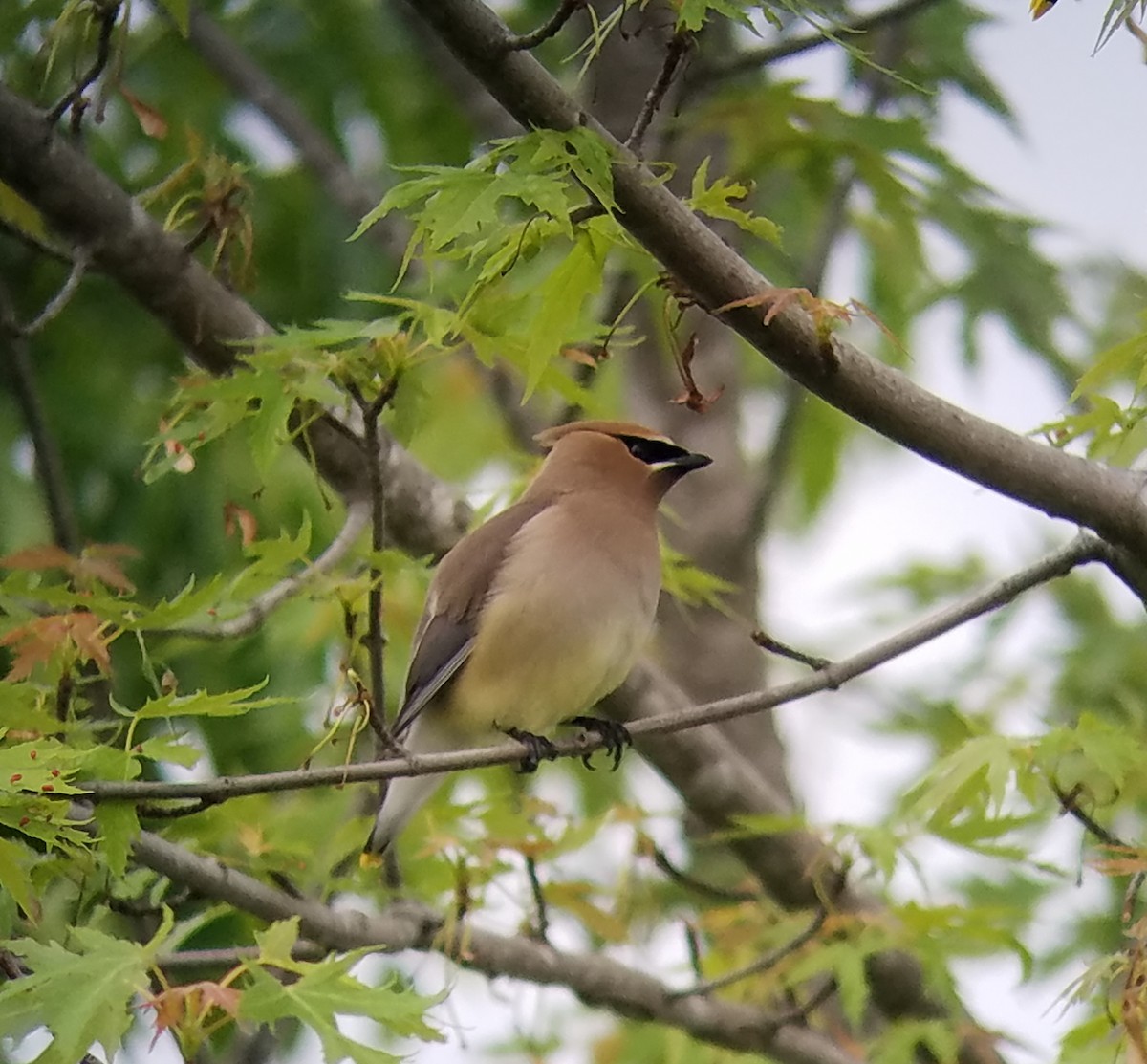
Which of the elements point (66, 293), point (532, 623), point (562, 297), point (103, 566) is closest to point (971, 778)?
point (532, 623)

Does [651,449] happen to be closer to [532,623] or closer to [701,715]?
[532,623]

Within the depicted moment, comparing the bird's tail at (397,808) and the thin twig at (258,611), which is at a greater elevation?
the thin twig at (258,611)

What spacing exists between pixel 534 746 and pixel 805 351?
3.52 feet

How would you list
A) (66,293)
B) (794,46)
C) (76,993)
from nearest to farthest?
(76,993), (66,293), (794,46)

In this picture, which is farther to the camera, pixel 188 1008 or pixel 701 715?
pixel 701 715

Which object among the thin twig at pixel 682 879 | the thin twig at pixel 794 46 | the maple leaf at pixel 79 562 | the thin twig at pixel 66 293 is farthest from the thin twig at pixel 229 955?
the thin twig at pixel 794 46

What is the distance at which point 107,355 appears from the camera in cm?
416

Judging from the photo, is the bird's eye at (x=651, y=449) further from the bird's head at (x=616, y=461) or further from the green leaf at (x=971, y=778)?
the green leaf at (x=971, y=778)

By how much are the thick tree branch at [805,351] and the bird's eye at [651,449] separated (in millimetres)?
1241

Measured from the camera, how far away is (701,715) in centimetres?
230

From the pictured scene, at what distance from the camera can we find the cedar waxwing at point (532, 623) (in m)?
3.11

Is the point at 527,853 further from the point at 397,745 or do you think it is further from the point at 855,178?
the point at 855,178

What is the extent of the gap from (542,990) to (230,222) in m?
1.66

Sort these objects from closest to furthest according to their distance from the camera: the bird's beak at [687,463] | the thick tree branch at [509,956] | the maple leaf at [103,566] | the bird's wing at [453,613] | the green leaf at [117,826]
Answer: the green leaf at [117,826], the thick tree branch at [509,956], the maple leaf at [103,566], the bird's wing at [453,613], the bird's beak at [687,463]
